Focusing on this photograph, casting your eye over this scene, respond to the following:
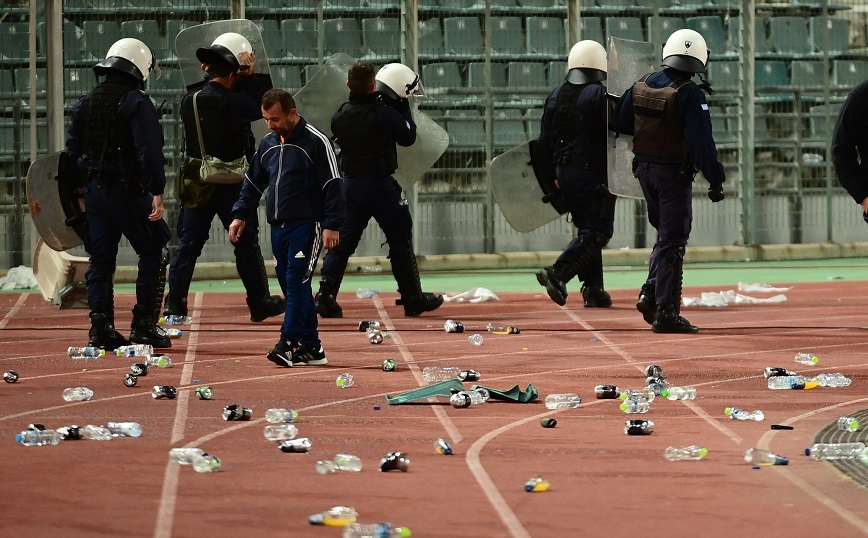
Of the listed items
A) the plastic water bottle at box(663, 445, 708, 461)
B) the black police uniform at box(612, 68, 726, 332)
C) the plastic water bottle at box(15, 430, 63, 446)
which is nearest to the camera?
the plastic water bottle at box(663, 445, 708, 461)

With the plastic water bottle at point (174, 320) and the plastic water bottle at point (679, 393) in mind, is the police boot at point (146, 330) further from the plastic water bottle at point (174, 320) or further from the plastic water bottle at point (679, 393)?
the plastic water bottle at point (679, 393)

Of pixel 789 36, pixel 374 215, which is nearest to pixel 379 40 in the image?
pixel 789 36

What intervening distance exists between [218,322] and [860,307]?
5223 mm

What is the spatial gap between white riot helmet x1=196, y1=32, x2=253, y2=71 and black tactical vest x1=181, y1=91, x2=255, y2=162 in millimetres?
249

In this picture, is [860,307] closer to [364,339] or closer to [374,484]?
[364,339]

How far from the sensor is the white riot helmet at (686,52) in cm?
1124

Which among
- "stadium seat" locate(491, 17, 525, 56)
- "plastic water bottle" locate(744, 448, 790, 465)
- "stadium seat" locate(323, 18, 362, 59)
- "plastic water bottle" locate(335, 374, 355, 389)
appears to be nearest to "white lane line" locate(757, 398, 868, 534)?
"plastic water bottle" locate(744, 448, 790, 465)

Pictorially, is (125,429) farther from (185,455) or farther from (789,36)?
(789,36)

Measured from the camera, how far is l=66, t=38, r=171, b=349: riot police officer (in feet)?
34.1

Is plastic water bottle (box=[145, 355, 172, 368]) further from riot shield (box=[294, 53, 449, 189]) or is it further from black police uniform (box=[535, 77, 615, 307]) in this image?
riot shield (box=[294, 53, 449, 189])

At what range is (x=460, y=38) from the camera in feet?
60.1

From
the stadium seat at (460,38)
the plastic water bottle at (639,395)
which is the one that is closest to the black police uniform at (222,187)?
the plastic water bottle at (639,395)

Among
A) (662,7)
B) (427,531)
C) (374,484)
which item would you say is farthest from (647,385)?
(662,7)

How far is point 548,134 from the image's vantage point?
13.4 m
